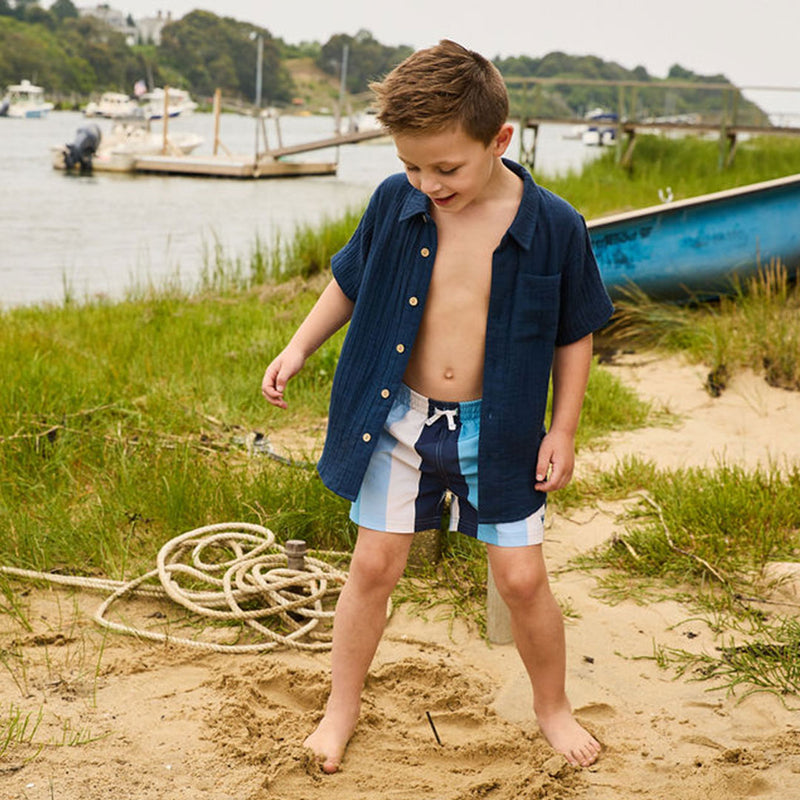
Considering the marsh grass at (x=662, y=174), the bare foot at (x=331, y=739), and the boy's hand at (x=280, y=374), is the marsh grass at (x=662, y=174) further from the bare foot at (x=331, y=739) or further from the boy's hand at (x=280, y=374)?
the bare foot at (x=331, y=739)

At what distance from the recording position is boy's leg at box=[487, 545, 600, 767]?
7.15 feet

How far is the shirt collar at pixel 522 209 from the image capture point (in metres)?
2.08

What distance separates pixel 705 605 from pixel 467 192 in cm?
156

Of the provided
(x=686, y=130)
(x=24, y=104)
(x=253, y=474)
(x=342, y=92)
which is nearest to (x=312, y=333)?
(x=253, y=474)

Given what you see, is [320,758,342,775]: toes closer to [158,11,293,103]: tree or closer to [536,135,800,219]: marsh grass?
[536,135,800,219]: marsh grass

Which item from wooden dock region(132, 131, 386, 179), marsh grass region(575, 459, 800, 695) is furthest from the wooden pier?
marsh grass region(575, 459, 800, 695)

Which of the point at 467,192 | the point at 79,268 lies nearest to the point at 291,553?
the point at 467,192

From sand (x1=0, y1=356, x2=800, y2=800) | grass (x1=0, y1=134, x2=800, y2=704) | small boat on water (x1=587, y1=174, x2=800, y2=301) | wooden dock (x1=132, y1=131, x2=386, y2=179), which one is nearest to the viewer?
sand (x1=0, y1=356, x2=800, y2=800)

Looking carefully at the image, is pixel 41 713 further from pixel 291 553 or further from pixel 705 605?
pixel 705 605

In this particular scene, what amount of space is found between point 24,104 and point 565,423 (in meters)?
73.7

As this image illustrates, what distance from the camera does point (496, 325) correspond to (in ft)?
6.91

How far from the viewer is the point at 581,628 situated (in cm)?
290

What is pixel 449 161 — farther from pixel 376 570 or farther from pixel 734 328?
pixel 734 328

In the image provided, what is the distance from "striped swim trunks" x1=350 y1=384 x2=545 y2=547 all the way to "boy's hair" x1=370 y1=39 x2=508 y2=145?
0.56 meters
